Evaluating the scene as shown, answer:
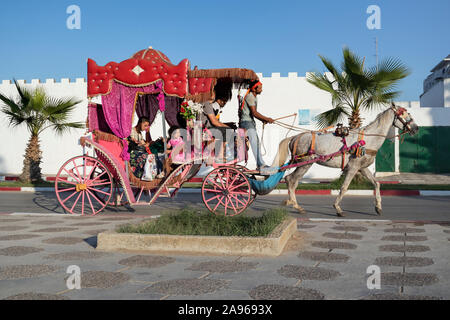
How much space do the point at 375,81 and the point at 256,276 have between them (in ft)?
39.3

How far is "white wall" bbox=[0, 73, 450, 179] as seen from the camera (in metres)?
23.7

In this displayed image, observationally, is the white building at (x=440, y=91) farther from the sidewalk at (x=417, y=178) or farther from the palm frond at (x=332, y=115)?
the palm frond at (x=332, y=115)

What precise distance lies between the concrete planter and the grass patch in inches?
11.9

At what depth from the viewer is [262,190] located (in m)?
9.25

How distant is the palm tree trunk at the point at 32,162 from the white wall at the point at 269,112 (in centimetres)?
663

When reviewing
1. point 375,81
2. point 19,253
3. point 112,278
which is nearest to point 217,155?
point 19,253

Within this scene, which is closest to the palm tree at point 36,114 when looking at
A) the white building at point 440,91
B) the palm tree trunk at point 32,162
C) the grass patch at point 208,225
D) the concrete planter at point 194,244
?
the palm tree trunk at point 32,162

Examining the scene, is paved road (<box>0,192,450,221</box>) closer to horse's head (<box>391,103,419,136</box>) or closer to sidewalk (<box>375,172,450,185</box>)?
horse's head (<box>391,103,419,136</box>)

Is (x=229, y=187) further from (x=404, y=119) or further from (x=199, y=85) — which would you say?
(x=404, y=119)

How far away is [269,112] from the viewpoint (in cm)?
2406

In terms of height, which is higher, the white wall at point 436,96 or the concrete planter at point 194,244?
the white wall at point 436,96

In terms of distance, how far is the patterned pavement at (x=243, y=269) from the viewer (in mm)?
4051

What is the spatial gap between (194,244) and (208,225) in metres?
0.87

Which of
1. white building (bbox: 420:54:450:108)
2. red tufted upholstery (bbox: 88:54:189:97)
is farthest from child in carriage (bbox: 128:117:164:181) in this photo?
white building (bbox: 420:54:450:108)
